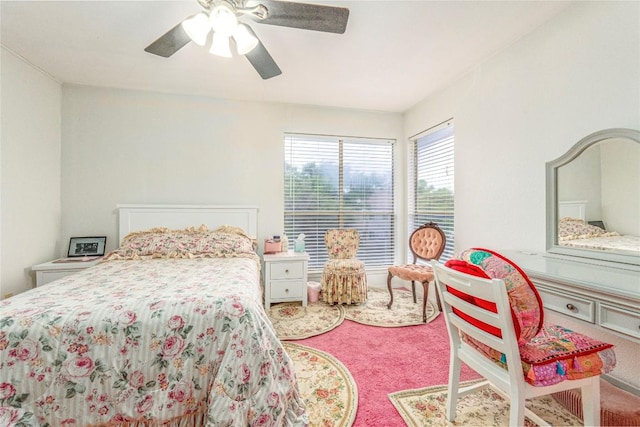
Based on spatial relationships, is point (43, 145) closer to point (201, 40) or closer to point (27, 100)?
point (27, 100)

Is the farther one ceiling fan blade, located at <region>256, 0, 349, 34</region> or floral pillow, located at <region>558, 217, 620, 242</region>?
floral pillow, located at <region>558, 217, 620, 242</region>

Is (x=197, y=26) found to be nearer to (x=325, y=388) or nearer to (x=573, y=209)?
(x=325, y=388)

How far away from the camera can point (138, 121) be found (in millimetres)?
3311

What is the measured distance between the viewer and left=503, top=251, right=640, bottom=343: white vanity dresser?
117cm

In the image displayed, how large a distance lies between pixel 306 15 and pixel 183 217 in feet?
8.70

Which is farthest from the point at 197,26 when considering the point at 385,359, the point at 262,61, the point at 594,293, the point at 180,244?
the point at 385,359

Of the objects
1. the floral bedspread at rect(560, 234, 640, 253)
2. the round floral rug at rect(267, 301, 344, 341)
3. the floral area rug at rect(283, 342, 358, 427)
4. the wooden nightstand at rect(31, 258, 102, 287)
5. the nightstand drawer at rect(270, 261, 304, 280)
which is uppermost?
the floral bedspread at rect(560, 234, 640, 253)

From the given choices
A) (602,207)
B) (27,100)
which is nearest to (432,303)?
(602,207)

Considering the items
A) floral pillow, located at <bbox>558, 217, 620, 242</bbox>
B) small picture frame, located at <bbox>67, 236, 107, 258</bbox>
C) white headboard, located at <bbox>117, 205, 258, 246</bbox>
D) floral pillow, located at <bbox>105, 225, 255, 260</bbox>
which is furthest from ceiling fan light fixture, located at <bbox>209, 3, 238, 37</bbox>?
small picture frame, located at <bbox>67, 236, 107, 258</bbox>

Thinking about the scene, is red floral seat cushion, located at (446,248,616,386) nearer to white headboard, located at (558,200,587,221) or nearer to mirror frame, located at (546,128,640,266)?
mirror frame, located at (546,128,640,266)

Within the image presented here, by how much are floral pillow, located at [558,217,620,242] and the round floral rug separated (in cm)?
203

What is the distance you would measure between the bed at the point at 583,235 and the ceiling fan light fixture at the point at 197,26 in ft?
8.78

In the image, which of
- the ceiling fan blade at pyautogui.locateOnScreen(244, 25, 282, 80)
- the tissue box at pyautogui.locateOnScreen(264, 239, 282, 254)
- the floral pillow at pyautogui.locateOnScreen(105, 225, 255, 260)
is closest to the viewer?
the ceiling fan blade at pyautogui.locateOnScreen(244, 25, 282, 80)

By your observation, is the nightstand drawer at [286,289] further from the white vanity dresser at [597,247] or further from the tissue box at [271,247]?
the white vanity dresser at [597,247]
